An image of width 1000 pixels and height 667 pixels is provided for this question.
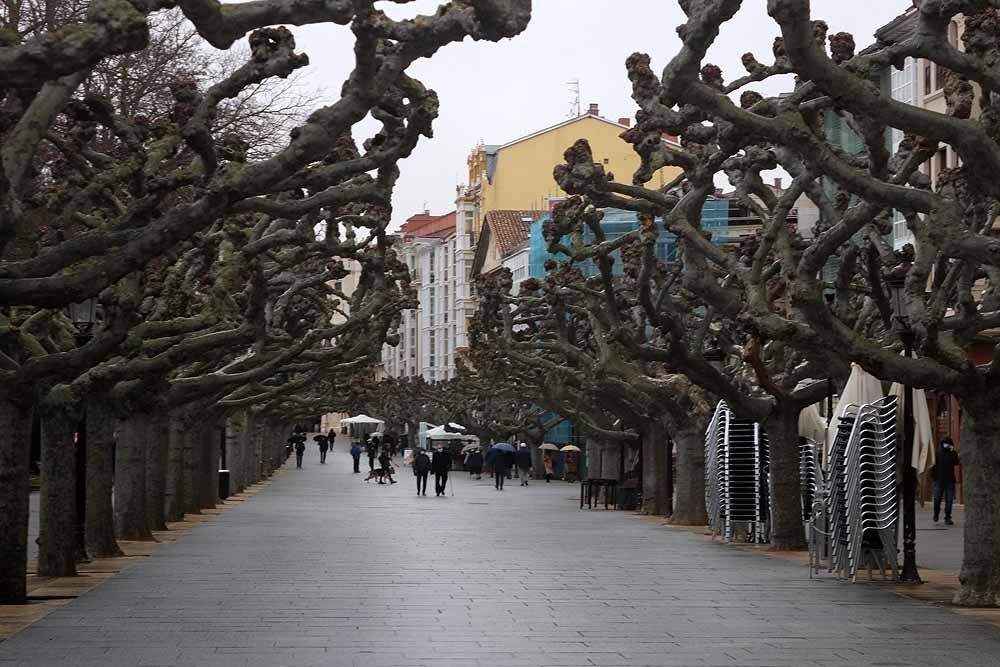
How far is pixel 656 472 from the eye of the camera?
139 feet

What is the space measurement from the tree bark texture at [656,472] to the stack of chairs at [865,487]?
1909 centimetres

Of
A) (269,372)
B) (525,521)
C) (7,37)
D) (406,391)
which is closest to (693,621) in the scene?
(7,37)

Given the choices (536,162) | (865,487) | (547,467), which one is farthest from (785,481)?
(536,162)

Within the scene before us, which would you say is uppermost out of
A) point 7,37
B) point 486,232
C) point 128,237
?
point 486,232

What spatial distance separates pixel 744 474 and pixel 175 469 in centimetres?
1301

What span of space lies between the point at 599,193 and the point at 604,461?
3215 cm

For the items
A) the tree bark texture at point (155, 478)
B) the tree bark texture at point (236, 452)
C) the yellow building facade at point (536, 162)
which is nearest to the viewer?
the tree bark texture at point (155, 478)

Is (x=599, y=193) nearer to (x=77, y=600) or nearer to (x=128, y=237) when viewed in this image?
(x=77, y=600)

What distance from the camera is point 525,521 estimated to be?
1521 inches

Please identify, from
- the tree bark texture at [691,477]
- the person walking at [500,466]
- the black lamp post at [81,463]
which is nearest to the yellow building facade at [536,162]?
the person walking at [500,466]

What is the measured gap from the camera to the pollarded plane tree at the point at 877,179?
14320 mm

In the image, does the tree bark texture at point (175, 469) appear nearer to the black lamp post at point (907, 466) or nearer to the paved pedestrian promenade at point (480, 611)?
the paved pedestrian promenade at point (480, 611)

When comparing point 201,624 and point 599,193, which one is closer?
point 201,624

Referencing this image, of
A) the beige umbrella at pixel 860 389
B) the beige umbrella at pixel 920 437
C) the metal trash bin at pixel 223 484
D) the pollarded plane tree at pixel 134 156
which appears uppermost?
the pollarded plane tree at pixel 134 156
